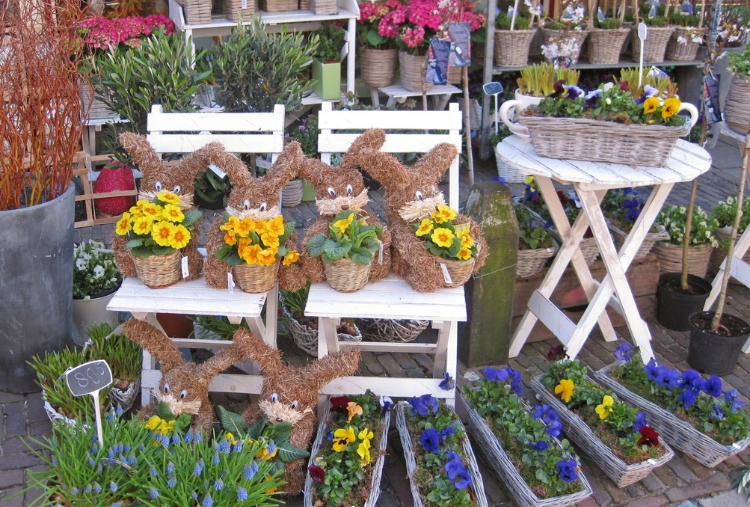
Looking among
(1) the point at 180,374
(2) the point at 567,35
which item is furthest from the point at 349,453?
(2) the point at 567,35

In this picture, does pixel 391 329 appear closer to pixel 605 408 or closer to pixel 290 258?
pixel 290 258

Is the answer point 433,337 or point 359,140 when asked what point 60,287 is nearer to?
point 359,140

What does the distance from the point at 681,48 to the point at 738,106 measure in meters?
3.32

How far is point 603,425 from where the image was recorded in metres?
3.20

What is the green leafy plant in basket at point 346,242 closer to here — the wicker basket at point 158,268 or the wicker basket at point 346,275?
the wicker basket at point 346,275

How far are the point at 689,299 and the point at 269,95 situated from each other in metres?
2.94

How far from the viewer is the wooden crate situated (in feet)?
13.3

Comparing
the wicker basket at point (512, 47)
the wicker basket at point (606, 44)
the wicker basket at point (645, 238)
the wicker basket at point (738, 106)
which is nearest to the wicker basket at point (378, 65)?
the wicker basket at point (512, 47)

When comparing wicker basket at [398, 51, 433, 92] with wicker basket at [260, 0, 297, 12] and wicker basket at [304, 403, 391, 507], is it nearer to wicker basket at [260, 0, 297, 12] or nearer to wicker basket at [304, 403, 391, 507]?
wicker basket at [260, 0, 297, 12]

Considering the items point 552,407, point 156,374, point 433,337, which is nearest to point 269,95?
point 433,337

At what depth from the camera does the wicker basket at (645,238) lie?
167 inches

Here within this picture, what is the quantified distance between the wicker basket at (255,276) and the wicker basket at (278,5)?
3.88 meters

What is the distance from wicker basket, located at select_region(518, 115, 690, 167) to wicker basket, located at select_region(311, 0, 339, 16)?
3.32 meters

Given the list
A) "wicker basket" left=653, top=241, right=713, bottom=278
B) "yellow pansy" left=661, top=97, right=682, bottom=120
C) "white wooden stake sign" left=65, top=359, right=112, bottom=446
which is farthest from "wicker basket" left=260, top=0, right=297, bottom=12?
"white wooden stake sign" left=65, top=359, right=112, bottom=446
